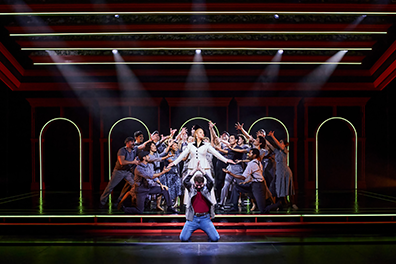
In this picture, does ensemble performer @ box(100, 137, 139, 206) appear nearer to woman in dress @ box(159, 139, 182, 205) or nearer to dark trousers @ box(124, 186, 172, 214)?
dark trousers @ box(124, 186, 172, 214)

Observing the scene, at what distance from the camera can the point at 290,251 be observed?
4211 millimetres

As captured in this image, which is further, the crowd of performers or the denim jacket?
the crowd of performers

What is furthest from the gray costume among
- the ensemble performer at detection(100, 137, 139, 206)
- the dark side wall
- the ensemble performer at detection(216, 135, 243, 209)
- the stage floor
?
the dark side wall

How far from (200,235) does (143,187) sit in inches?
54.8

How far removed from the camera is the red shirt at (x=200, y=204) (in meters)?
4.39

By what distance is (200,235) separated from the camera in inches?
194

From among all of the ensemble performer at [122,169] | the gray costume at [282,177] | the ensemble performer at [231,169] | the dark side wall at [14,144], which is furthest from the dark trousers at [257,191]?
the dark side wall at [14,144]

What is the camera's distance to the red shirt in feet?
14.4

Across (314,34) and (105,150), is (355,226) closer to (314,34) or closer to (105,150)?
(314,34)

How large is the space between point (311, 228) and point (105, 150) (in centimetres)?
652

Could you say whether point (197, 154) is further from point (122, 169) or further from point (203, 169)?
point (122, 169)

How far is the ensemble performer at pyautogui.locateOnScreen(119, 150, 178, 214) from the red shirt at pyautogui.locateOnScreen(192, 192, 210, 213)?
118 cm

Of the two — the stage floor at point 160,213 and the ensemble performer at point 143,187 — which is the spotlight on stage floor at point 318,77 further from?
the ensemble performer at point 143,187

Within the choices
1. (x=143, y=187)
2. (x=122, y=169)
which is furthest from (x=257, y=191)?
(x=122, y=169)
